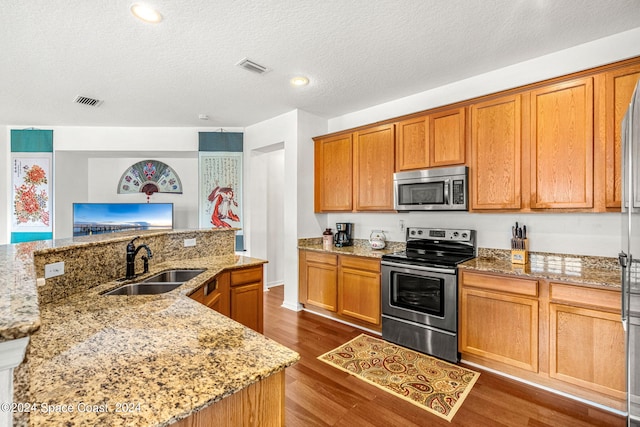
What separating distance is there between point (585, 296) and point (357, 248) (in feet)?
7.18

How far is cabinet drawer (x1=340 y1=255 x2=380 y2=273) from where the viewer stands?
319 centimetres

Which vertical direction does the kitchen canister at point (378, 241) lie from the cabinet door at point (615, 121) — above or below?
below

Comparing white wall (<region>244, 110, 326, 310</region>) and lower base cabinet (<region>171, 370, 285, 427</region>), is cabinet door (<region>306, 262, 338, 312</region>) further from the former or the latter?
lower base cabinet (<region>171, 370, 285, 427</region>)

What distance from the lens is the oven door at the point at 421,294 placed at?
2.60 m

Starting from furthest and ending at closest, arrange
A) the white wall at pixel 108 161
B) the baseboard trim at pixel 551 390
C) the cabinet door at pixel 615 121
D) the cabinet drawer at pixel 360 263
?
the white wall at pixel 108 161
the cabinet drawer at pixel 360 263
the cabinet door at pixel 615 121
the baseboard trim at pixel 551 390

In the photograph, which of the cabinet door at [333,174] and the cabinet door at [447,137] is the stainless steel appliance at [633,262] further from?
the cabinet door at [333,174]

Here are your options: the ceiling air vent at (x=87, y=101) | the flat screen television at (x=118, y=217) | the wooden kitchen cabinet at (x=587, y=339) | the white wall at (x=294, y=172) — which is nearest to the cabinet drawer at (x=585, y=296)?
the wooden kitchen cabinet at (x=587, y=339)

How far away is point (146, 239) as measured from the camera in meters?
2.35

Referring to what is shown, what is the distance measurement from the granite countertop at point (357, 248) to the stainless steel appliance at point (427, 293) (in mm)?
258

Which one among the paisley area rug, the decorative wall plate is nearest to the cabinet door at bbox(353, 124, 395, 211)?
the paisley area rug

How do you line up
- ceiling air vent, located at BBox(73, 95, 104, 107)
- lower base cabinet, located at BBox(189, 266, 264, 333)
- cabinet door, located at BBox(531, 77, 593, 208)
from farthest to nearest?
ceiling air vent, located at BBox(73, 95, 104, 107), lower base cabinet, located at BBox(189, 266, 264, 333), cabinet door, located at BBox(531, 77, 593, 208)

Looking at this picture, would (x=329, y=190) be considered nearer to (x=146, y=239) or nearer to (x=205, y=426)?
(x=146, y=239)

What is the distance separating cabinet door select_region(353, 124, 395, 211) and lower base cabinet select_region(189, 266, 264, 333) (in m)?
1.58

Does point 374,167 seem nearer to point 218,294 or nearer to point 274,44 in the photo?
point 274,44
